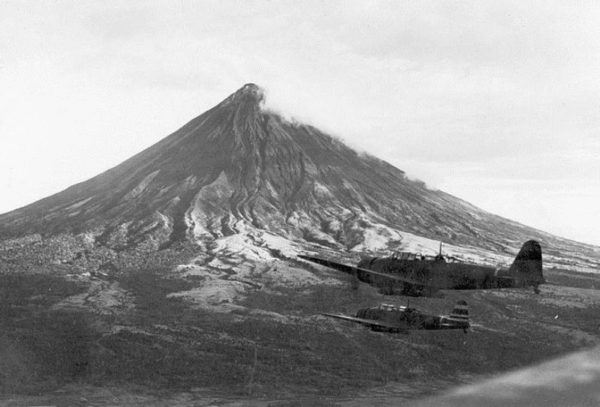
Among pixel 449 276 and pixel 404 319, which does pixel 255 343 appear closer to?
pixel 404 319

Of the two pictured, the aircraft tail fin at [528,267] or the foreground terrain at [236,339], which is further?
the foreground terrain at [236,339]

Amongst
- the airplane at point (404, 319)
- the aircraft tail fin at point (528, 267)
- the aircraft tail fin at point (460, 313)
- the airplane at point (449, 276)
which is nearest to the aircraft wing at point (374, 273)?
the airplane at point (449, 276)

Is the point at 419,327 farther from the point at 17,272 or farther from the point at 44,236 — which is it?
the point at 44,236

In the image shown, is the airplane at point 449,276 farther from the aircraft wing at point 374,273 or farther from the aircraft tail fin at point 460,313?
the aircraft tail fin at point 460,313

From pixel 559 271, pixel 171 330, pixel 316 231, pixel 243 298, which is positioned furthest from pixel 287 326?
pixel 559 271

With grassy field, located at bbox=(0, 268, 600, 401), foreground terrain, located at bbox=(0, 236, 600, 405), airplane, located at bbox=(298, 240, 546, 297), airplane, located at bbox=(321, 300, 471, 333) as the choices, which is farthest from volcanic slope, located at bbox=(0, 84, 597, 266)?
airplane, located at bbox=(298, 240, 546, 297)

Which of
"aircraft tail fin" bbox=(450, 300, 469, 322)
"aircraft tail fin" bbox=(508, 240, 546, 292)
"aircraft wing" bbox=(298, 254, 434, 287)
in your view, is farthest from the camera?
"aircraft tail fin" bbox=(450, 300, 469, 322)

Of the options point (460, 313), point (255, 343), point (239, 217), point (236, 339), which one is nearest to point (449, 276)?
point (460, 313)

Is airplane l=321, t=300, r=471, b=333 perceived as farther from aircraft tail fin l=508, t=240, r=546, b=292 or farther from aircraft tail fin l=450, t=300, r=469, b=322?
aircraft tail fin l=508, t=240, r=546, b=292
